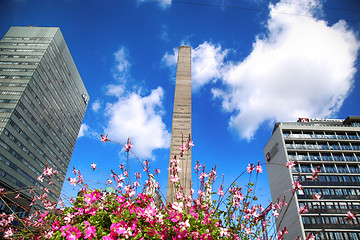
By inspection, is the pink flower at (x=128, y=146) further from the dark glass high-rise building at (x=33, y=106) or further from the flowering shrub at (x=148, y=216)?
the dark glass high-rise building at (x=33, y=106)

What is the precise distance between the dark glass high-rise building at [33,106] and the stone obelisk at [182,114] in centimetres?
3217

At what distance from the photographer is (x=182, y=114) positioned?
14.1m

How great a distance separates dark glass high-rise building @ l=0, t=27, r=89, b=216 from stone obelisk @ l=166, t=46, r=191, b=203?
106 ft

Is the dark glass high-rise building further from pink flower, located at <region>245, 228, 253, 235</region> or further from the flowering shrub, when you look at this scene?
pink flower, located at <region>245, 228, 253, 235</region>

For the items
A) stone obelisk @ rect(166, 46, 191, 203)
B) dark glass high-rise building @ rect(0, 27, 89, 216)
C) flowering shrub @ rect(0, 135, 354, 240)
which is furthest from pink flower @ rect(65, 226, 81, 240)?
dark glass high-rise building @ rect(0, 27, 89, 216)

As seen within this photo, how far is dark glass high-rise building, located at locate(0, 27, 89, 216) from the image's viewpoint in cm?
4294

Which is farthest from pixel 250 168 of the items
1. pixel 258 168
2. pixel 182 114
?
pixel 182 114


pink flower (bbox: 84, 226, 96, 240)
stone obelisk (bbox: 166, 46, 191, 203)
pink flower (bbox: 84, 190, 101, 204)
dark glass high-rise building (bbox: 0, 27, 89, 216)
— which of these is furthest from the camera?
dark glass high-rise building (bbox: 0, 27, 89, 216)

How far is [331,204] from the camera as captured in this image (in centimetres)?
3400

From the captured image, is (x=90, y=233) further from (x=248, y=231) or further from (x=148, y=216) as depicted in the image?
(x=248, y=231)

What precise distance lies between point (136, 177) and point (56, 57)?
228ft

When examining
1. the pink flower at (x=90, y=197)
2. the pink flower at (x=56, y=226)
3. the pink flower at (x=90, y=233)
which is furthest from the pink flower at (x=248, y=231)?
the pink flower at (x=56, y=226)

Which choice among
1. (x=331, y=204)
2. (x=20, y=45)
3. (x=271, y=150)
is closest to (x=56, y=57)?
(x=20, y=45)

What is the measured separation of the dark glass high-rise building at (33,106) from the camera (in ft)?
141
